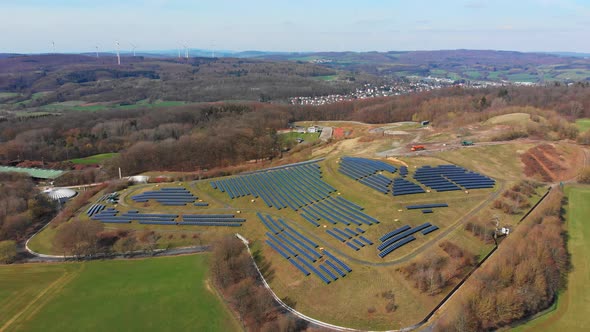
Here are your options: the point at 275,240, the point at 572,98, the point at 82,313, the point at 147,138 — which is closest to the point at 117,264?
the point at 82,313

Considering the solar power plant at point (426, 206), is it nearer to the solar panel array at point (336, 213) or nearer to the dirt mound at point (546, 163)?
the solar panel array at point (336, 213)

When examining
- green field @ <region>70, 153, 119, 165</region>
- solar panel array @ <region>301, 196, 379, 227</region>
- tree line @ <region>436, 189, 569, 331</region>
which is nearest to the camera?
tree line @ <region>436, 189, 569, 331</region>

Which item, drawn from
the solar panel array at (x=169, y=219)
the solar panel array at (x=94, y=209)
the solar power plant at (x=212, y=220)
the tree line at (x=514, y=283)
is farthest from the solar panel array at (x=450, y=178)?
the solar panel array at (x=94, y=209)

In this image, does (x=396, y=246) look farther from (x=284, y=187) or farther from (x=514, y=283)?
(x=284, y=187)

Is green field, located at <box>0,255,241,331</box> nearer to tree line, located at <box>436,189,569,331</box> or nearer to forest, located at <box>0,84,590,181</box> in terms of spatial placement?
tree line, located at <box>436,189,569,331</box>

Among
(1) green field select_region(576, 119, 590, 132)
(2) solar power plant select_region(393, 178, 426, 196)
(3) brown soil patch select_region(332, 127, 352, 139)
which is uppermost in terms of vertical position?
(1) green field select_region(576, 119, 590, 132)

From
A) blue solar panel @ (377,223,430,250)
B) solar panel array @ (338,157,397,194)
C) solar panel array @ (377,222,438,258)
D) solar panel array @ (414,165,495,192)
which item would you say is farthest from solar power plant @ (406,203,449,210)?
solar panel array @ (338,157,397,194)

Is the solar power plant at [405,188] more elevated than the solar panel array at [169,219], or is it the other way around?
the solar power plant at [405,188]

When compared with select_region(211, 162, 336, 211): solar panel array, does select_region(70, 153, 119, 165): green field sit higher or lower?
lower
